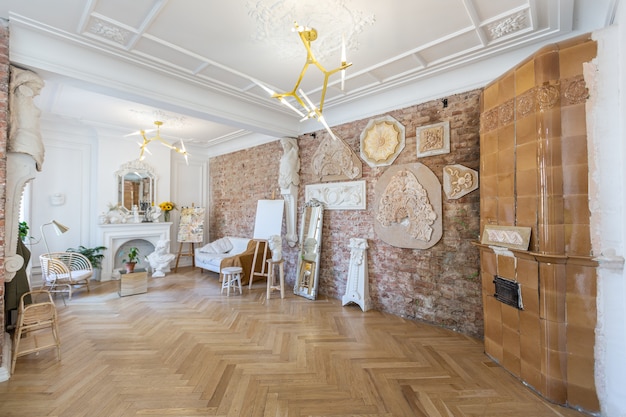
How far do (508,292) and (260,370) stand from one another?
2440mm

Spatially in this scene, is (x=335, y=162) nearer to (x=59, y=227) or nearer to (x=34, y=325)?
(x=34, y=325)

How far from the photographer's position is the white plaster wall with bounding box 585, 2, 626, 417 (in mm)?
2107

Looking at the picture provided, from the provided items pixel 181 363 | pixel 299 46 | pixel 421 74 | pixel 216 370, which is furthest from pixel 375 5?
pixel 181 363

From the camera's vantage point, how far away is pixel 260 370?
273 cm

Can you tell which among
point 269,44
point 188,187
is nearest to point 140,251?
point 188,187

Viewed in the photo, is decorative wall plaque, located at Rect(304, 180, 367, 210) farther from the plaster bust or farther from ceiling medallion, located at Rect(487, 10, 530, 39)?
the plaster bust

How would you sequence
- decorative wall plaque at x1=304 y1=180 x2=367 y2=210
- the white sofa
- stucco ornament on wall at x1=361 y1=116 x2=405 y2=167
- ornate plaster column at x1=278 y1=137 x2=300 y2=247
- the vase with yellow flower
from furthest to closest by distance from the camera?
1. the vase with yellow flower
2. the white sofa
3. ornate plaster column at x1=278 y1=137 x2=300 y2=247
4. decorative wall plaque at x1=304 y1=180 x2=367 y2=210
5. stucco ornament on wall at x1=361 y1=116 x2=405 y2=167

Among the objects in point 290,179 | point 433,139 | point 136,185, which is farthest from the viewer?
point 136,185

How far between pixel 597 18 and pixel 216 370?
15.5 feet

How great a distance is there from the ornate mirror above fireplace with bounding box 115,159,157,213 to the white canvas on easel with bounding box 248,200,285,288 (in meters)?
2.98

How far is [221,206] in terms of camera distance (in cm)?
799

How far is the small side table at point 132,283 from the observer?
5.11m

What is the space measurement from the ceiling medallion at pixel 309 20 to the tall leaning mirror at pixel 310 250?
2.79 meters

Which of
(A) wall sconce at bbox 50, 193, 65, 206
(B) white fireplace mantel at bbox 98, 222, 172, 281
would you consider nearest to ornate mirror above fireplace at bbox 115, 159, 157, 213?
(B) white fireplace mantel at bbox 98, 222, 172, 281
